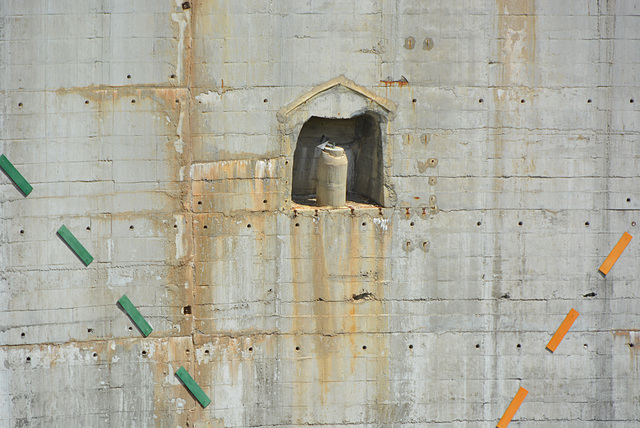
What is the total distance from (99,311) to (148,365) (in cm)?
88

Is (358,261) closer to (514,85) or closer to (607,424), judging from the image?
(514,85)

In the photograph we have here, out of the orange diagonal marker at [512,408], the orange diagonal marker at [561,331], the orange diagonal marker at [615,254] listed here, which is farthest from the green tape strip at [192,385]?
the orange diagonal marker at [615,254]

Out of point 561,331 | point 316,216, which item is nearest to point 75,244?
point 316,216

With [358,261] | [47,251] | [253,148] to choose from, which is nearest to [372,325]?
[358,261]

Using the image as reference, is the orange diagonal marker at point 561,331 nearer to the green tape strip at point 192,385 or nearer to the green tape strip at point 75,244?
the green tape strip at point 192,385

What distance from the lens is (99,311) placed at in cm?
732

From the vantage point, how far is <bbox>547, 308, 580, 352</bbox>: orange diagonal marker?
25.1 ft

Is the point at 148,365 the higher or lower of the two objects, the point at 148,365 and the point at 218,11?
the lower

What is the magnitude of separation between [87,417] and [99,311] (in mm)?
1280

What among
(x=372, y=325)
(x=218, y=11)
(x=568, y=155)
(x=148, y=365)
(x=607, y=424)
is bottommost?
(x=607, y=424)

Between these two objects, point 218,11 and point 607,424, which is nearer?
point 218,11

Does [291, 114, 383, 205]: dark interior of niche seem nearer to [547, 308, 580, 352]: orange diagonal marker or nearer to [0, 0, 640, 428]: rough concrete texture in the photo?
[0, 0, 640, 428]: rough concrete texture

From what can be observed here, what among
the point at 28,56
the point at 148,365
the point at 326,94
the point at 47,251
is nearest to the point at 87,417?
the point at 148,365

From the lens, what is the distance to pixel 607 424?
25.4ft
